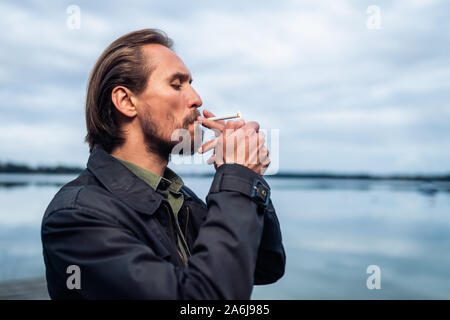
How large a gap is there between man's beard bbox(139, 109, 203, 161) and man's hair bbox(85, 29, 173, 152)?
6.4 inches

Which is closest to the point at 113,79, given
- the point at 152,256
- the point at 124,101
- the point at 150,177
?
the point at 124,101

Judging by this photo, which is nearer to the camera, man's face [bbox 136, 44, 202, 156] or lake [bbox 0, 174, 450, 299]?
man's face [bbox 136, 44, 202, 156]

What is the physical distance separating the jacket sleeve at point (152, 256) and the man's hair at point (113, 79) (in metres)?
0.64

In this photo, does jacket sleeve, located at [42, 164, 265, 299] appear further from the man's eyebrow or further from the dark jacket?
the man's eyebrow

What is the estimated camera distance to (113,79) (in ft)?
6.04

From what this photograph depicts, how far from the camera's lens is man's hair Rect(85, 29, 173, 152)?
179 cm

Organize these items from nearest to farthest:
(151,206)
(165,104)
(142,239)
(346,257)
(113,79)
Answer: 1. (142,239)
2. (151,206)
3. (165,104)
4. (113,79)
5. (346,257)

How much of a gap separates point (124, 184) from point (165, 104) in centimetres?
46

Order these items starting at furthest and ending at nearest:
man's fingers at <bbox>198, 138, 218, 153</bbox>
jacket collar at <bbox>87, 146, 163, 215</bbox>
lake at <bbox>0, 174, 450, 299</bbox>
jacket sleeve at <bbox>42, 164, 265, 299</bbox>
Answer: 1. lake at <bbox>0, 174, 450, 299</bbox>
2. man's fingers at <bbox>198, 138, 218, 153</bbox>
3. jacket collar at <bbox>87, 146, 163, 215</bbox>
4. jacket sleeve at <bbox>42, 164, 265, 299</bbox>

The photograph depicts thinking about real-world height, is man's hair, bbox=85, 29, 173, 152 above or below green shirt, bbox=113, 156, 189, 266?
above

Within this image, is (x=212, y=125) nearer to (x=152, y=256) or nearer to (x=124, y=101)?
(x=124, y=101)

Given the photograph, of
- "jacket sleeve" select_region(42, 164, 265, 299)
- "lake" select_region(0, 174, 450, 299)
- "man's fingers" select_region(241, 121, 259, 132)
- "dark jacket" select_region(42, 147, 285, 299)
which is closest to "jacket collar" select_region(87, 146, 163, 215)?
"dark jacket" select_region(42, 147, 285, 299)

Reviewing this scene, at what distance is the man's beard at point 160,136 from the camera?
1.72 metres
